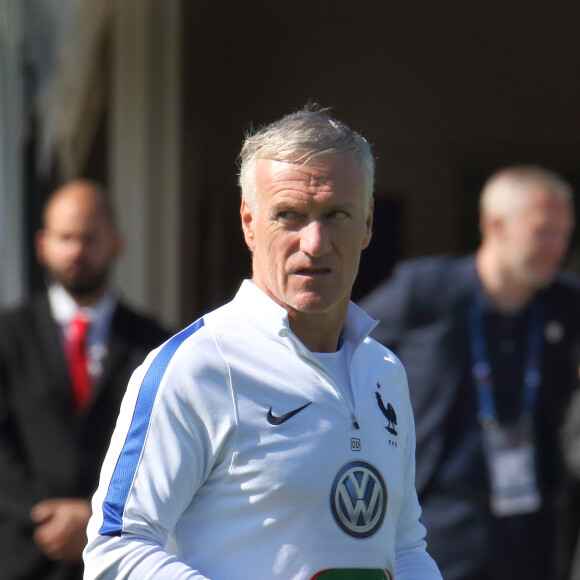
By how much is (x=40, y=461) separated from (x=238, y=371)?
2383 millimetres

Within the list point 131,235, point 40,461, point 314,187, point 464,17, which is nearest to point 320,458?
point 314,187

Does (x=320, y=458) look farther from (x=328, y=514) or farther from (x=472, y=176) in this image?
(x=472, y=176)

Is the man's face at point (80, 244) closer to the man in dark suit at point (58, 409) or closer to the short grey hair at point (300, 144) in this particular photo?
the man in dark suit at point (58, 409)

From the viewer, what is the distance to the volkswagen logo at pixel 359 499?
5.63ft

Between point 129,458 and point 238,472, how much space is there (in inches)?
6.3

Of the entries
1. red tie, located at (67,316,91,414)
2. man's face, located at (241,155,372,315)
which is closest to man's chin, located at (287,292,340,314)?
man's face, located at (241,155,372,315)

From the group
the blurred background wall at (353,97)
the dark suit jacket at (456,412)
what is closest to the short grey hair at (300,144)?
the dark suit jacket at (456,412)

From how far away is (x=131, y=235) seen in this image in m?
5.77

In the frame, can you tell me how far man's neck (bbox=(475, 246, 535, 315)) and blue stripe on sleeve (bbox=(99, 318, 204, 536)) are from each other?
2.28 metres

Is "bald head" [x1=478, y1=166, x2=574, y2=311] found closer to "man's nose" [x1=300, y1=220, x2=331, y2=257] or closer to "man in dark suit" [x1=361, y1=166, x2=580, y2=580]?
"man in dark suit" [x1=361, y1=166, x2=580, y2=580]

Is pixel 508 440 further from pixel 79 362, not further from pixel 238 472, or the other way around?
pixel 238 472

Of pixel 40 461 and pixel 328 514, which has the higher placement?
pixel 328 514

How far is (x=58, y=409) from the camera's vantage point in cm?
394

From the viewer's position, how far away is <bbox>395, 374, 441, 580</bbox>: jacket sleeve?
190 cm
